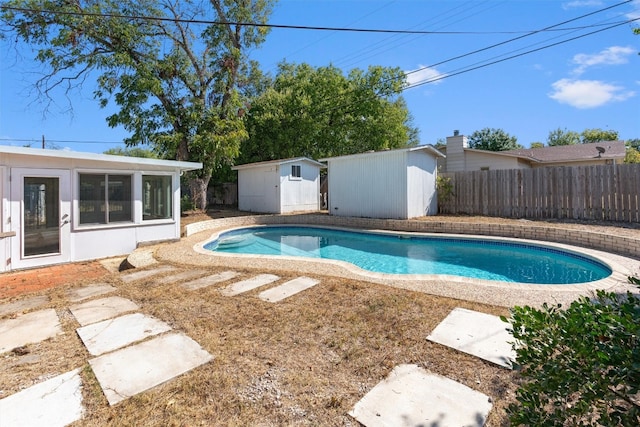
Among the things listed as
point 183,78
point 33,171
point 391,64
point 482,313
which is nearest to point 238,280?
point 482,313

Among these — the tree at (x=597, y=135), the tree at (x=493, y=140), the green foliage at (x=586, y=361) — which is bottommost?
the green foliage at (x=586, y=361)

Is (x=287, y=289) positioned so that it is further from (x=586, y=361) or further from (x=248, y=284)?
(x=586, y=361)

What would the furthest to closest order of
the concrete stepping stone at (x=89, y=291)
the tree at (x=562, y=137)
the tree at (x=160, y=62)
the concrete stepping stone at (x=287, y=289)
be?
the tree at (x=562, y=137)
the tree at (x=160, y=62)
the concrete stepping stone at (x=89, y=291)
the concrete stepping stone at (x=287, y=289)

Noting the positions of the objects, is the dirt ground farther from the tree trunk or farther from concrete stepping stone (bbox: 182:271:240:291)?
the tree trunk

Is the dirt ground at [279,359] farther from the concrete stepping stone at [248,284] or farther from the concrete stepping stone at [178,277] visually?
the concrete stepping stone at [178,277]

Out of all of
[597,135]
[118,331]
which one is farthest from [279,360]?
[597,135]

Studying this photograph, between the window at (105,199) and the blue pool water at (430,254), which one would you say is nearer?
the blue pool water at (430,254)

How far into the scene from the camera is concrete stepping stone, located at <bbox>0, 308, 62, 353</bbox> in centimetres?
295

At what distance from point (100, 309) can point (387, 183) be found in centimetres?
1000

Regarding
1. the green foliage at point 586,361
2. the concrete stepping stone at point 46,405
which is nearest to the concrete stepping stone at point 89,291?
the concrete stepping stone at point 46,405

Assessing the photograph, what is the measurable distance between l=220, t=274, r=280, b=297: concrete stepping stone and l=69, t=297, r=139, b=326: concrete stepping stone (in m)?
1.13

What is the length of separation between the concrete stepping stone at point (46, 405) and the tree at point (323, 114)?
59.6 ft

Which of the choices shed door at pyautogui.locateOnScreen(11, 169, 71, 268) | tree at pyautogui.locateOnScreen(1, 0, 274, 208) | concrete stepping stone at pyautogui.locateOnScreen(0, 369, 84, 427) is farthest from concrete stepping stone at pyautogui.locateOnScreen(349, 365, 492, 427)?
tree at pyautogui.locateOnScreen(1, 0, 274, 208)

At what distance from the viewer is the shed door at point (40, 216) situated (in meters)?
5.96
